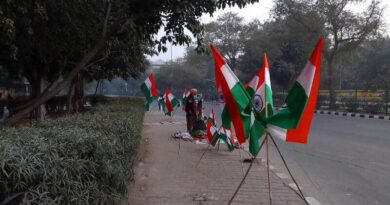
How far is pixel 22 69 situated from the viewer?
17.2m

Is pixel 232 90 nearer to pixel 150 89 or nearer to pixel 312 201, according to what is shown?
pixel 312 201

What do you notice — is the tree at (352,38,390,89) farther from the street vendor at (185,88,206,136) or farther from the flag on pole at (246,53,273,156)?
the flag on pole at (246,53,273,156)

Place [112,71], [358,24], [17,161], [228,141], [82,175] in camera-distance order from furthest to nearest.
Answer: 1. [358,24]
2. [112,71]
3. [228,141]
4. [82,175]
5. [17,161]

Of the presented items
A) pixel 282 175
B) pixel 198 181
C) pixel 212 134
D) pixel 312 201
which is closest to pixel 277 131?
pixel 312 201

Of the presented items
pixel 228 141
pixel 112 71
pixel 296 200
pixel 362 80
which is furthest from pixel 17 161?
pixel 362 80

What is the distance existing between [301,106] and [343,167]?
16.4 feet

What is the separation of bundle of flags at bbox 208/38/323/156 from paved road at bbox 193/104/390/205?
201cm

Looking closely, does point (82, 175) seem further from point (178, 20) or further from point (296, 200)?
point (178, 20)

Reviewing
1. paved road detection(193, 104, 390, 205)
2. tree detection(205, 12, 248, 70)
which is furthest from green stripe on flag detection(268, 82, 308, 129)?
tree detection(205, 12, 248, 70)

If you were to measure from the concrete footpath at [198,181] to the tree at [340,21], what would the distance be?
25.0 m

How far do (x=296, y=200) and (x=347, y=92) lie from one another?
2862cm

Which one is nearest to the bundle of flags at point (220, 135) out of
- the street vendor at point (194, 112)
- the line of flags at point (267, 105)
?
the street vendor at point (194, 112)

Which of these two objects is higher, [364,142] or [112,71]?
[112,71]

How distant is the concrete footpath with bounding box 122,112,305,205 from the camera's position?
6.27m
